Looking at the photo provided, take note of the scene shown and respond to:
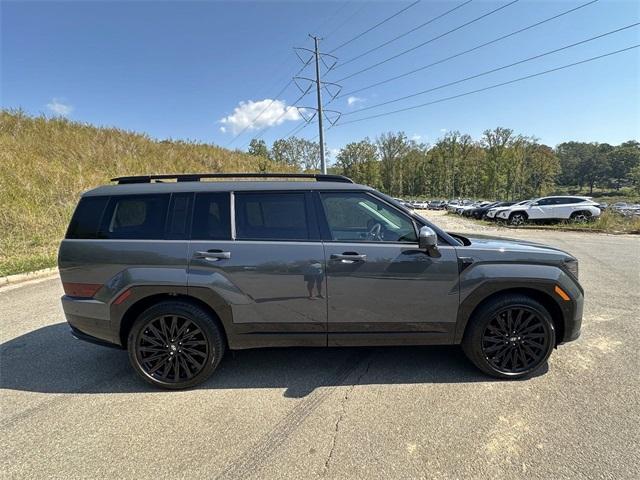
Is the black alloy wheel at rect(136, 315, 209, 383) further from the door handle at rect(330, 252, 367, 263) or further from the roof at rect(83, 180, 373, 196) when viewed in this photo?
the door handle at rect(330, 252, 367, 263)

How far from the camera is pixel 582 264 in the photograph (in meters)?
7.80

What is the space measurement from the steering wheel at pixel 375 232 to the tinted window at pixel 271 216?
60cm

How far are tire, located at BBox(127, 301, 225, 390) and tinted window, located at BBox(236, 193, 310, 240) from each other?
884 millimetres

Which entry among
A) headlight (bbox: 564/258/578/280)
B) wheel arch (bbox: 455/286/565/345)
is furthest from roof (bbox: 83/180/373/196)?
headlight (bbox: 564/258/578/280)

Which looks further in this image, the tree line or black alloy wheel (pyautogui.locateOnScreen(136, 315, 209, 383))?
the tree line

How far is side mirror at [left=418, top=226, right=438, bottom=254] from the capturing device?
2784 millimetres

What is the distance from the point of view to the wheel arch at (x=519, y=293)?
302cm

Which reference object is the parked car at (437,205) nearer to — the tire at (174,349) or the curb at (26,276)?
the curb at (26,276)

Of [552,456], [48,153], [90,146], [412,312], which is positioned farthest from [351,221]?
[90,146]

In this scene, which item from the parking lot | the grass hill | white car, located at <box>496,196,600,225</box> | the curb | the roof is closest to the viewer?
the parking lot

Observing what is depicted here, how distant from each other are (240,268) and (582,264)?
8452 millimetres

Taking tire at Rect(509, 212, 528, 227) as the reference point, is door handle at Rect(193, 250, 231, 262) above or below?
above

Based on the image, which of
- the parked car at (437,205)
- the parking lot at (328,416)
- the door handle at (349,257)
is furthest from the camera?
the parked car at (437,205)

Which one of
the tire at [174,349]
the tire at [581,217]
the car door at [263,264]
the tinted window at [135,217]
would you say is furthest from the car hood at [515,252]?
the tire at [581,217]
